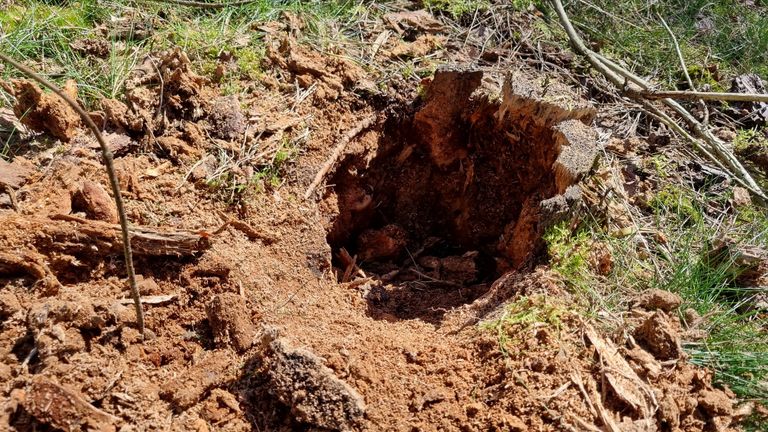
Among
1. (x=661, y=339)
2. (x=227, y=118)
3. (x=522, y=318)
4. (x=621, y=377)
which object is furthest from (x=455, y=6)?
(x=621, y=377)

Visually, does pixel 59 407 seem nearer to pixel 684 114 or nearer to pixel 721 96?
pixel 721 96

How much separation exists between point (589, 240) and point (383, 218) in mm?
1176

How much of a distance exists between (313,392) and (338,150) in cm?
138

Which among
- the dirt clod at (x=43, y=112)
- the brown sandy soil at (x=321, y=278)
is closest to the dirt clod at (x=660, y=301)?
the brown sandy soil at (x=321, y=278)

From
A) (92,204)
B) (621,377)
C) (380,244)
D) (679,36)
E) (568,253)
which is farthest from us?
(679,36)

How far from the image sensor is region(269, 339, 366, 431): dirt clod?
6.06 feet

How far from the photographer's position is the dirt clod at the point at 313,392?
1.85m

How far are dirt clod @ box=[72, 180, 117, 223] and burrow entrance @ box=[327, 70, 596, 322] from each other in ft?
3.53

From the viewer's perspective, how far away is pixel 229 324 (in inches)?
82.4

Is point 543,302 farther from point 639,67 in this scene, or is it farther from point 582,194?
point 639,67

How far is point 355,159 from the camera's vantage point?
307 centimetres

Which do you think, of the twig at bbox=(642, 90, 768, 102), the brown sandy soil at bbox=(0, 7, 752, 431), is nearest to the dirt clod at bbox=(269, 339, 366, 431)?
the brown sandy soil at bbox=(0, 7, 752, 431)

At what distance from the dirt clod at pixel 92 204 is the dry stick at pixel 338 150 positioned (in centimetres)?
83

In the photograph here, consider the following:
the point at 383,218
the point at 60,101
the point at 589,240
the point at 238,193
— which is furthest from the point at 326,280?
the point at 60,101
